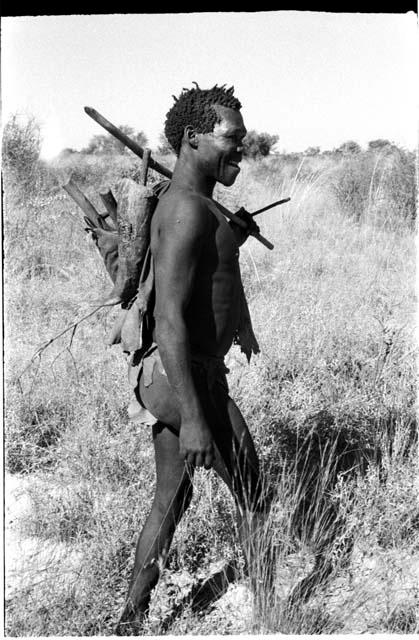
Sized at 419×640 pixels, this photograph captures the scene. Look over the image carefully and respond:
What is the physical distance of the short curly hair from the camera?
2.55m

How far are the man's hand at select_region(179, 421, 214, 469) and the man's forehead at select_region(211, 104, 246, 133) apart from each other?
3.23 ft

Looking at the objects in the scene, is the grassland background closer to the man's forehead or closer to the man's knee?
the man's knee

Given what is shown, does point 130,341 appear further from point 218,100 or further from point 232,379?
point 232,379

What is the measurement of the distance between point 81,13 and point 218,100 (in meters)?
0.52

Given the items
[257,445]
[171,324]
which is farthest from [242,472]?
[257,445]

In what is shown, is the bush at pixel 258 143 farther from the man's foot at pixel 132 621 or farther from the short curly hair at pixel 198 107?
the man's foot at pixel 132 621

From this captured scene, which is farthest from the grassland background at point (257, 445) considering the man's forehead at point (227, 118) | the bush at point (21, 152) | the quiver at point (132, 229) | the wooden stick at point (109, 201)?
the bush at point (21, 152)

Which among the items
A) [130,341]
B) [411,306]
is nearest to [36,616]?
[130,341]

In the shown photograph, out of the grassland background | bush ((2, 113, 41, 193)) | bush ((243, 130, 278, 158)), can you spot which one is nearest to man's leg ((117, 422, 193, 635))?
the grassland background

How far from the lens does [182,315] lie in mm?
2418

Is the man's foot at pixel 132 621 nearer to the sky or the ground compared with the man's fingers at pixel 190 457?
nearer to the ground

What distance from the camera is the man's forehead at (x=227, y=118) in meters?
2.54

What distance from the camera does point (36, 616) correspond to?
268 centimetres

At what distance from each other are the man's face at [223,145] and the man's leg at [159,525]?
891mm
